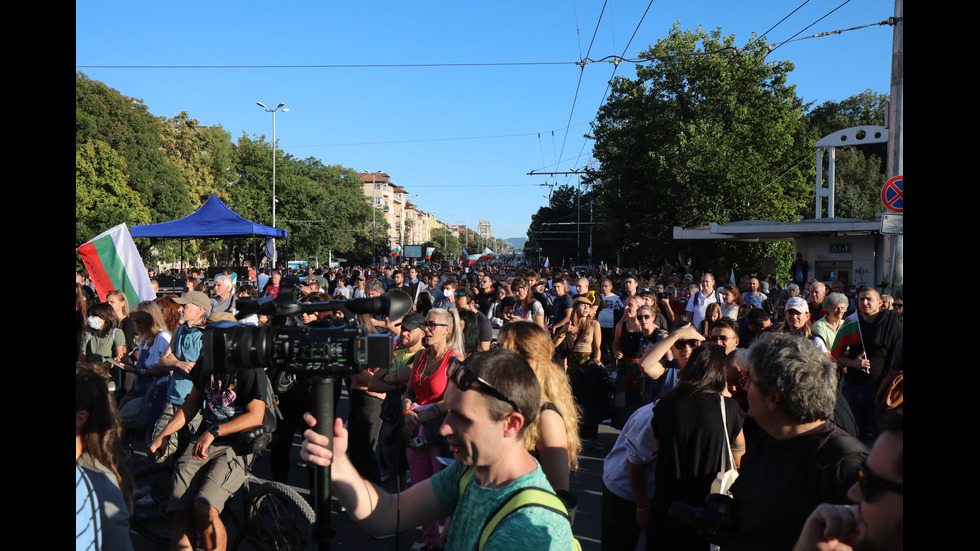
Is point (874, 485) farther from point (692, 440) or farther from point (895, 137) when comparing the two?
point (895, 137)

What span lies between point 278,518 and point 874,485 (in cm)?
388

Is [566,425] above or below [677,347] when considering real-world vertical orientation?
below

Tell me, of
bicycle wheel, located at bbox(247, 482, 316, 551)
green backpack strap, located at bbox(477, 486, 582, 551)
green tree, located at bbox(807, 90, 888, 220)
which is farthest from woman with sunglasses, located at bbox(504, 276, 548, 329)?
green tree, located at bbox(807, 90, 888, 220)

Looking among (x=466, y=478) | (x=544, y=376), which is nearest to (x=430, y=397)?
(x=544, y=376)

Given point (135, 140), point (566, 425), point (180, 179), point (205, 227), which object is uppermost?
point (135, 140)

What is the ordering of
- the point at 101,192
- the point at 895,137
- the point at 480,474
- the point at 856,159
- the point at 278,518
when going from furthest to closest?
the point at 856,159
the point at 101,192
the point at 895,137
the point at 278,518
the point at 480,474

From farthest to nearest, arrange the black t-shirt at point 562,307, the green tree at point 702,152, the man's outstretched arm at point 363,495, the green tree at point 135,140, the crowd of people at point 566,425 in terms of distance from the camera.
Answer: the green tree at point 135,140, the green tree at point 702,152, the black t-shirt at point 562,307, the crowd of people at point 566,425, the man's outstretched arm at point 363,495

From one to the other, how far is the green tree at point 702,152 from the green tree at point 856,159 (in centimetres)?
1332

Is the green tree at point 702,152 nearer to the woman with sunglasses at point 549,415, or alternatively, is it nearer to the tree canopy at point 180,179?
the tree canopy at point 180,179

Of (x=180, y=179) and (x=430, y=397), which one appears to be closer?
(x=430, y=397)

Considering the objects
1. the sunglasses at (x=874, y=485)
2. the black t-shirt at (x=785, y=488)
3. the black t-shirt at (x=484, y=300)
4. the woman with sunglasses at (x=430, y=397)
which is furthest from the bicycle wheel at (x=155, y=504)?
the black t-shirt at (x=484, y=300)

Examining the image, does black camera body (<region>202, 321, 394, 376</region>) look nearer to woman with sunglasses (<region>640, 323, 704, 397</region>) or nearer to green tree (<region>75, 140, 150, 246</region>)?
woman with sunglasses (<region>640, 323, 704, 397</region>)

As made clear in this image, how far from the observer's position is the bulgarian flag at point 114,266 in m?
9.25

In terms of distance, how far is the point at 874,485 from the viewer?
1.47m
